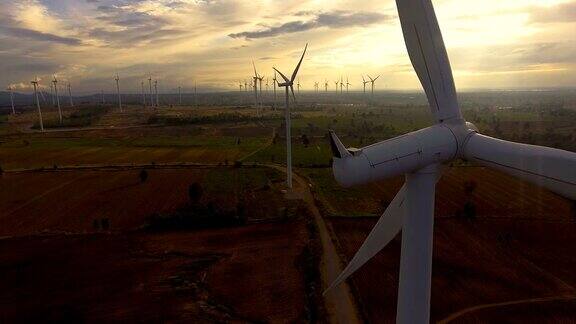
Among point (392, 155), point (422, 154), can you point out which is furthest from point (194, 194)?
point (392, 155)

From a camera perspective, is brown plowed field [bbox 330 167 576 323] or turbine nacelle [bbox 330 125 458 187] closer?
turbine nacelle [bbox 330 125 458 187]

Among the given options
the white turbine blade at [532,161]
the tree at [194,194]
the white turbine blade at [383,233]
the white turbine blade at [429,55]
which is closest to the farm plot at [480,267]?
the white turbine blade at [383,233]

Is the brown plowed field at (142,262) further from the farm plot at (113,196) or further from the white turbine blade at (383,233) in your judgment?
the white turbine blade at (383,233)

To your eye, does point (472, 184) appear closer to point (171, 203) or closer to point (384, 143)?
point (171, 203)

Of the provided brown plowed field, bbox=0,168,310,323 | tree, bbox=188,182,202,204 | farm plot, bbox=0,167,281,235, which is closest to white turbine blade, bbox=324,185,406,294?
brown plowed field, bbox=0,168,310,323

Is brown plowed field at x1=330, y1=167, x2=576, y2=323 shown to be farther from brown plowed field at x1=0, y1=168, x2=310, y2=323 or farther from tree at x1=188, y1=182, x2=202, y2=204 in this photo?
tree at x1=188, y1=182, x2=202, y2=204

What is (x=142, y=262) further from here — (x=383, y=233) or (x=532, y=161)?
(x=532, y=161)

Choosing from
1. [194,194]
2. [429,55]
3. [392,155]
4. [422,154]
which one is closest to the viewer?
[392,155]

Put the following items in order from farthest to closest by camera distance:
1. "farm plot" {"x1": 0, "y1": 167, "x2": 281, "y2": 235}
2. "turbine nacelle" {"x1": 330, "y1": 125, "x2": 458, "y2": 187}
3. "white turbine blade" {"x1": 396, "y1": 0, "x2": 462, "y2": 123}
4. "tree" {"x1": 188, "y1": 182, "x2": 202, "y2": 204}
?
"tree" {"x1": 188, "y1": 182, "x2": 202, "y2": 204}, "farm plot" {"x1": 0, "y1": 167, "x2": 281, "y2": 235}, "white turbine blade" {"x1": 396, "y1": 0, "x2": 462, "y2": 123}, "turbine nacelle" {"x1": 330, "y1": 125, "x2": 458, "y2": 187}
